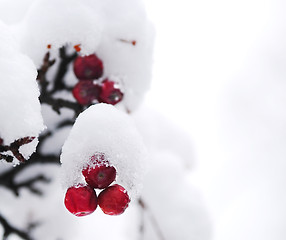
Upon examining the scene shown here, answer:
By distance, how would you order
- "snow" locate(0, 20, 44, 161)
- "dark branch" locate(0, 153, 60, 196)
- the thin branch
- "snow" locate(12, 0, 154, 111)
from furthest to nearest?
"dark branch" locate(0, 153, 60, 196), the thin branch, "snow" locate(12, 0, 154, 111), "snow" locate(0, 20, 44, 161)

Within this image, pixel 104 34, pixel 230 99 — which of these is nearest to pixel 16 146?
pixel 104 34

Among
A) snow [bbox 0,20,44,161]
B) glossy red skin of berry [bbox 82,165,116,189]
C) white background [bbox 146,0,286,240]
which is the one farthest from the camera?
white background [bbox 146,0,286,240]

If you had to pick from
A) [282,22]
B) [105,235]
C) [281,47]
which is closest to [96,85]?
[105,235]

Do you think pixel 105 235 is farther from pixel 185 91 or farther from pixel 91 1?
pixel 185 91

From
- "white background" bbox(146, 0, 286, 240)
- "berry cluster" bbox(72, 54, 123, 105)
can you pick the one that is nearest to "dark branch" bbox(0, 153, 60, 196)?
"berry cluster" bbox(72, 54, 123, 105)

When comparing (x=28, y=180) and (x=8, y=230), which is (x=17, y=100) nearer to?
(x=8, y=230)

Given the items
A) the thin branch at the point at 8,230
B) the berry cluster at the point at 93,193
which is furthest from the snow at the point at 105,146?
the thin branch at the point at 8,230

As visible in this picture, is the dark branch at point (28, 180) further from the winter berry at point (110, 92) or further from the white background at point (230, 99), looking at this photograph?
the white background at point (230, 99)

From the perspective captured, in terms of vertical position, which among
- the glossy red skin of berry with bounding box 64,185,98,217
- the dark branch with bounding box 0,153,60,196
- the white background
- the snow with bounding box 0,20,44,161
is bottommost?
the white background

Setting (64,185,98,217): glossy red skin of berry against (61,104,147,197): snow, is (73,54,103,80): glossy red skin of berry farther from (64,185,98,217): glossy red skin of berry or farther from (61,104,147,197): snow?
(64,185,98,217): glossy red skin of berry
